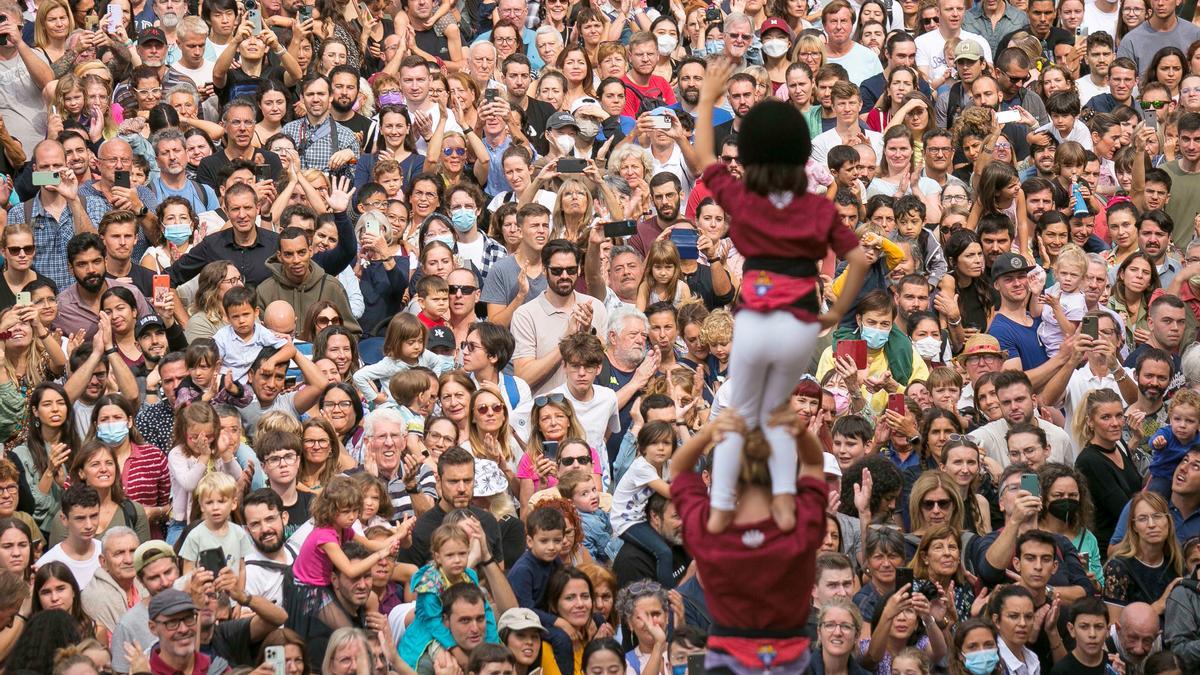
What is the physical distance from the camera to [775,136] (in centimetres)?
900

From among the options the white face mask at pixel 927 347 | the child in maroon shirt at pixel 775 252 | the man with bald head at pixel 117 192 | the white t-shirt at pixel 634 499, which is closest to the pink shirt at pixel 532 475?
the white t-shirt at pixel 634 499

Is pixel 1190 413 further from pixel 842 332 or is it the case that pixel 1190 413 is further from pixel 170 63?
pixel 170 63

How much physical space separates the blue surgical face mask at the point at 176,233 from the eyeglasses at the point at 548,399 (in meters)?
3.56

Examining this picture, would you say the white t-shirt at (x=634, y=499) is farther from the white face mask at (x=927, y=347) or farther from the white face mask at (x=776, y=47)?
the white face mask at (x=776, y=47)

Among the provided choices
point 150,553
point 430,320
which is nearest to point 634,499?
point 430,320

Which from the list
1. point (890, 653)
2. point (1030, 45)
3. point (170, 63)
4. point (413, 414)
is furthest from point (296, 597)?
point (1030, 45)

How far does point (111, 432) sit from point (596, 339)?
322 cm

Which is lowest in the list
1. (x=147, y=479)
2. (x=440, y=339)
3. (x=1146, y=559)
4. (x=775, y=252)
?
(x=147, y=479)

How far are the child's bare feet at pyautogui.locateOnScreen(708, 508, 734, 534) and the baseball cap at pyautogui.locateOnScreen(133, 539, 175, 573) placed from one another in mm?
4570

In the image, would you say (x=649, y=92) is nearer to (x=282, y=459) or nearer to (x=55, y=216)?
(x=55, y=216)

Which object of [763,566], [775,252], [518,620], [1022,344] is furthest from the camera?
[1022,344]

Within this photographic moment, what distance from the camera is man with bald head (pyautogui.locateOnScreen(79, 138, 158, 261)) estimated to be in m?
17.2

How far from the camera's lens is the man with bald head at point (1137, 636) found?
44.2ft

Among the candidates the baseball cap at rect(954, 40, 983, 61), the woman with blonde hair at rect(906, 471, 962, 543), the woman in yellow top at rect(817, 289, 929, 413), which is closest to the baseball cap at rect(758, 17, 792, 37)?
the baseball cap at rect(954, 40, 983, 61)
